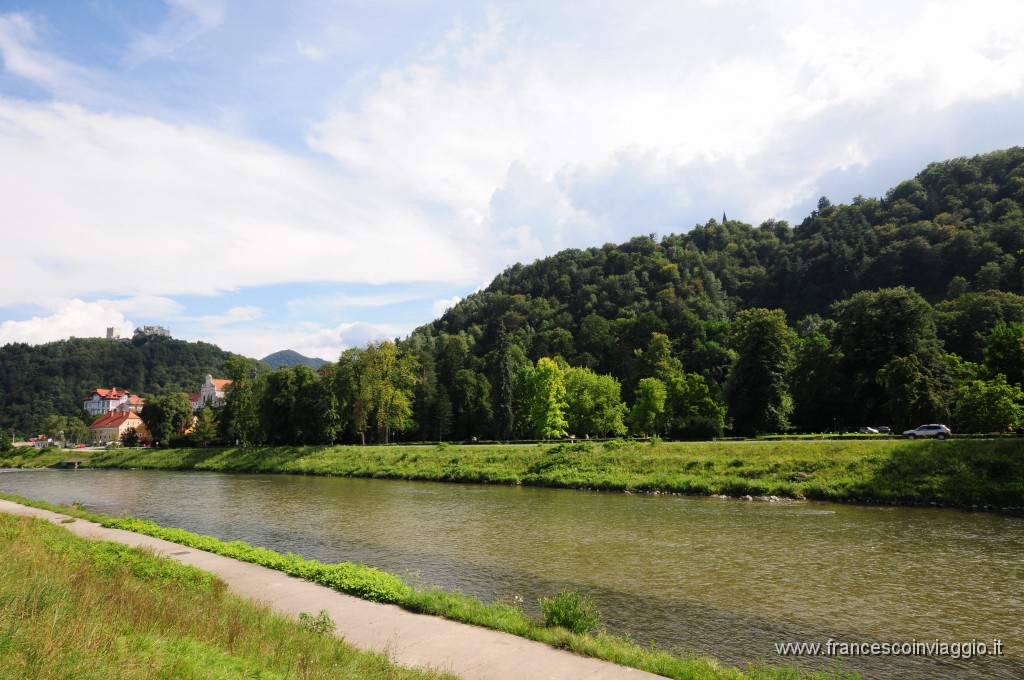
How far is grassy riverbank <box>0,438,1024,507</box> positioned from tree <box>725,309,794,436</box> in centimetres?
1554

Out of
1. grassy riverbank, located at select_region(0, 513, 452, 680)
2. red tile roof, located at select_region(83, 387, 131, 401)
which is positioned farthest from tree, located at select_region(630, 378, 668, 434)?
red tile roof, located at select_region(83, 387, 131, 401)

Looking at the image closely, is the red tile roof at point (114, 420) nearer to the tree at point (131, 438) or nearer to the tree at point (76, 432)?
the tree at point (76, 432)

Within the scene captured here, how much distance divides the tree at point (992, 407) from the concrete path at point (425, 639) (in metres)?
45.8

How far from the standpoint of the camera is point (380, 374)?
250 feet

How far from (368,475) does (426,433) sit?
31.9m

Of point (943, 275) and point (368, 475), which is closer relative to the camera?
point (368, 475)

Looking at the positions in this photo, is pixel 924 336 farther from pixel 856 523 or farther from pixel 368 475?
pixel 368 475

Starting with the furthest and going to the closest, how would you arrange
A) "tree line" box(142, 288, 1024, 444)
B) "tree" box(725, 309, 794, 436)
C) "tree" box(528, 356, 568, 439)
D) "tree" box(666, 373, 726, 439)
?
"tree" box(528, 356, 568, 439)
"tree" box(666, 373, 726, 439)
"tree" box(725, 309, 794, 436)
"tree line" box(142, 288, 1024, 444)

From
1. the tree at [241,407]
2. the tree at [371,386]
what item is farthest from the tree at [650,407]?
the tree at [241,407]

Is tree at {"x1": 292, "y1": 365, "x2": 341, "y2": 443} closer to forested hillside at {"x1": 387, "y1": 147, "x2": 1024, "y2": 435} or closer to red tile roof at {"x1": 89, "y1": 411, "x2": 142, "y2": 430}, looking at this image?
forested hillside at {"x1": 387, "y1": 147, "x2": 1024, "y2": 435}

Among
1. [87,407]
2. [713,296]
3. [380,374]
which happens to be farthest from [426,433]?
[87,407]

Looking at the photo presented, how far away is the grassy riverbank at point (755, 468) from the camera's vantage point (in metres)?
31.3

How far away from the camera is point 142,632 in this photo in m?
8.33

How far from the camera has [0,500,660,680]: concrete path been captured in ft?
31.1
